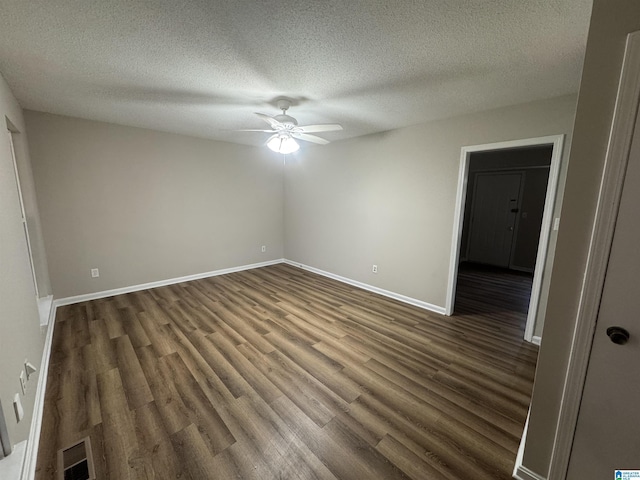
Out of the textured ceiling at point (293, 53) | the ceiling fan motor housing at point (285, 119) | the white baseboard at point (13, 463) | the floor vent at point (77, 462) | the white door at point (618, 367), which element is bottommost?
the floor vent at point (77, 462)

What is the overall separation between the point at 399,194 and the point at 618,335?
272cm

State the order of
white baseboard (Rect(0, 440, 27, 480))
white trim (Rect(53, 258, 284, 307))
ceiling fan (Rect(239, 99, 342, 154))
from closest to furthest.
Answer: white baseboard (Rect(0, 440, 27, 480)) < ceiling fan (Rect(239, 99, 342, 154)) < white trim (Rect(53, 258, 284, 307))

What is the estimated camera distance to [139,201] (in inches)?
146

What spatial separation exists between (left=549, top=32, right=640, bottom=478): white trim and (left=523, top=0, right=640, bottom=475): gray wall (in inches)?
1.0

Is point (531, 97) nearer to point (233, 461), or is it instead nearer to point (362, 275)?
point (362, 275)

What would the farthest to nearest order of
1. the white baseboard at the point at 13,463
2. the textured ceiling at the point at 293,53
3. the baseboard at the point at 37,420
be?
1. the textured ceiling at the point at 293,53
2. the baseboard at the point at 37,420
3. the white baseboard at the point at 13,463

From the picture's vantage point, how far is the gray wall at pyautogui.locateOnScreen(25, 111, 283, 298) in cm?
313

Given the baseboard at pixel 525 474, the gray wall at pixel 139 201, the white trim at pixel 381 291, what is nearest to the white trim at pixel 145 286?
the gray wall at pixel 139 201

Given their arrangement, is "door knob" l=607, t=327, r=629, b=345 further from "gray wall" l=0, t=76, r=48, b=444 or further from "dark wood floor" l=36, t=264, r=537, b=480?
"gray wall" l=0, t=76, r=48, b=444

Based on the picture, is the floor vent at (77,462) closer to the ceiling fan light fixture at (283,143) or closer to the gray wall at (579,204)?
the gray wall at (579,204)

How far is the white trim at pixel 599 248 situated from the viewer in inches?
36.8

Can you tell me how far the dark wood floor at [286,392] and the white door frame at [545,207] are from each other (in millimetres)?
445

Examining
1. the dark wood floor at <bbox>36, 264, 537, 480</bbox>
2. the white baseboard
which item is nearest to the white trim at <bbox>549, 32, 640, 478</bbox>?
the dark wood floor at <bbox>36, 264, 537, 480</bbox>

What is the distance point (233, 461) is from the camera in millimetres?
→ 1357
